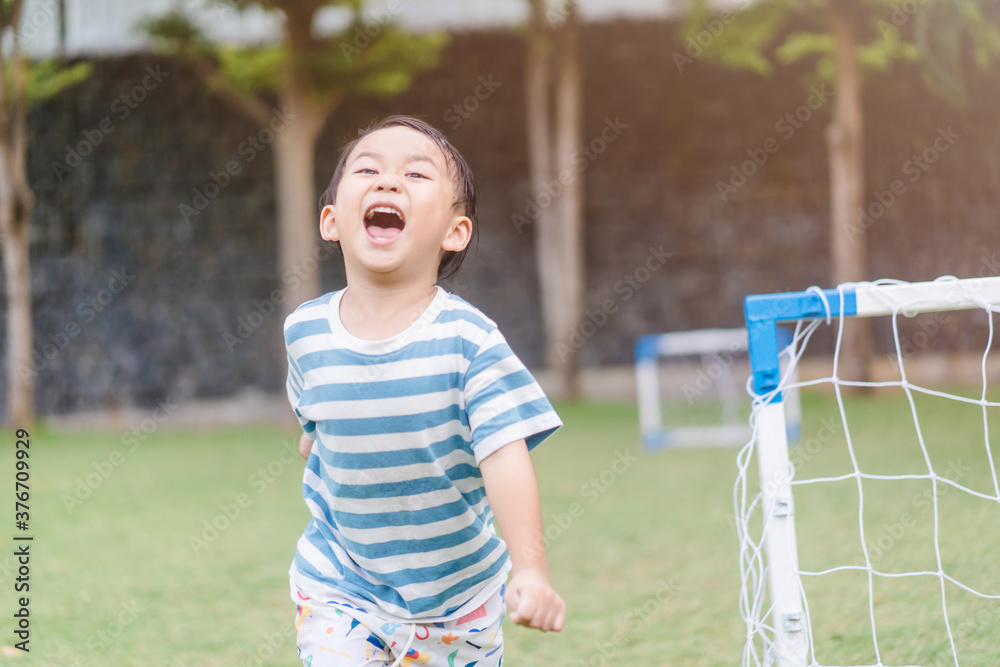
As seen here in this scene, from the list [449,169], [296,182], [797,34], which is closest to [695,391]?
[797,34]

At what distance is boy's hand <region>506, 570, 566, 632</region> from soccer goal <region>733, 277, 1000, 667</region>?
24.1 inches

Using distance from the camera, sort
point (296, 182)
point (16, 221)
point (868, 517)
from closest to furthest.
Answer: point (868, 517)
point (16, 221)
point (296, 182)

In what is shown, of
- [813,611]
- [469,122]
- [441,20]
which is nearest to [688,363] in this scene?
[469,122]

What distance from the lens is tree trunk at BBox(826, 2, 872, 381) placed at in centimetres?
917

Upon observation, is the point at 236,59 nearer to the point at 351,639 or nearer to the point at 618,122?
the point at 618,122

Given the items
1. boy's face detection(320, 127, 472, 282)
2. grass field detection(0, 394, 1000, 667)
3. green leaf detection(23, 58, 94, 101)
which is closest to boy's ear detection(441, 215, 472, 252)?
boy's face detection(320, 127, 472, 282)

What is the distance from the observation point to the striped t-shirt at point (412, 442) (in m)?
1.55

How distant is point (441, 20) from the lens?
1042cm

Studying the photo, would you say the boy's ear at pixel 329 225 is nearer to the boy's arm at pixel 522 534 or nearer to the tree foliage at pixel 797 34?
the boy's arm at pixel 522 534

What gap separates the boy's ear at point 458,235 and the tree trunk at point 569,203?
27.1ft

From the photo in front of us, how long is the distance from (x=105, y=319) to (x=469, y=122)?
4198 millimetres

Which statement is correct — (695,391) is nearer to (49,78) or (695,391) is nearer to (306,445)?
(49,78)

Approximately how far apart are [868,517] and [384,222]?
140 inches

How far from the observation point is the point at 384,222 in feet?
5.36
